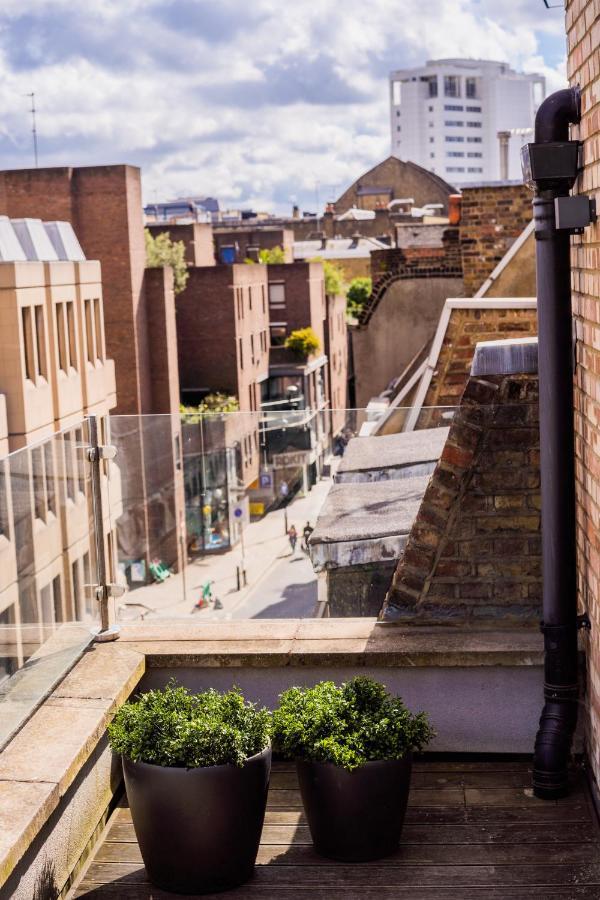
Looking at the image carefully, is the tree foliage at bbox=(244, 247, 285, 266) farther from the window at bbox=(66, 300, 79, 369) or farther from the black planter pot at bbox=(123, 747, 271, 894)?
the black planter pot at bbox=(123, 747, 271, 894)

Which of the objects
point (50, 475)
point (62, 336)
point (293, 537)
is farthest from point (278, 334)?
point (50, 475)

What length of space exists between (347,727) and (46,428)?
109 feet

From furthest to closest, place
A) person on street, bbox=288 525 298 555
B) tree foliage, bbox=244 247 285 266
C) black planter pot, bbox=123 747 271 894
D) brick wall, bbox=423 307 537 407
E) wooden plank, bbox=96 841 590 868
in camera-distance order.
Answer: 1. tree foliage, bbox=244 247 285 266
2. brick wall, bbox=423 307 537 407
3. person on street, bbox=288 525 298 555
4. wooden plank, bbox=96 841 590 868
5. black planter pot, bbox=123 747 271 894

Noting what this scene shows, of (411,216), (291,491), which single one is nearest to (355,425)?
(291,491)

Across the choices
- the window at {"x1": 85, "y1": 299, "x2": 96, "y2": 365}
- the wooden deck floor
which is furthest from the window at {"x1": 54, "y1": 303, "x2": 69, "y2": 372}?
the wooden deck floor

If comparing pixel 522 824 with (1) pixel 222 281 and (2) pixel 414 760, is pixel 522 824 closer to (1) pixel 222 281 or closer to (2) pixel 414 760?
(2) pixel 414 760

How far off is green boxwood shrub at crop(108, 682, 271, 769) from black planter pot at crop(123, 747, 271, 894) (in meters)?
0.04

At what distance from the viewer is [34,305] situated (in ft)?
118

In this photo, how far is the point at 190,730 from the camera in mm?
4145

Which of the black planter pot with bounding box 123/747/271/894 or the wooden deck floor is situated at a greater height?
the black planter pot with bounding box 123/747/271/894

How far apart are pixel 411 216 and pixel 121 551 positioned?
7620 centimetres

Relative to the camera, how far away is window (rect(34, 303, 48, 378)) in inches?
1426

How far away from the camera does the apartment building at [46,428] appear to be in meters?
4.60

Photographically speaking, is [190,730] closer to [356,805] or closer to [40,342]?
[356,805]
